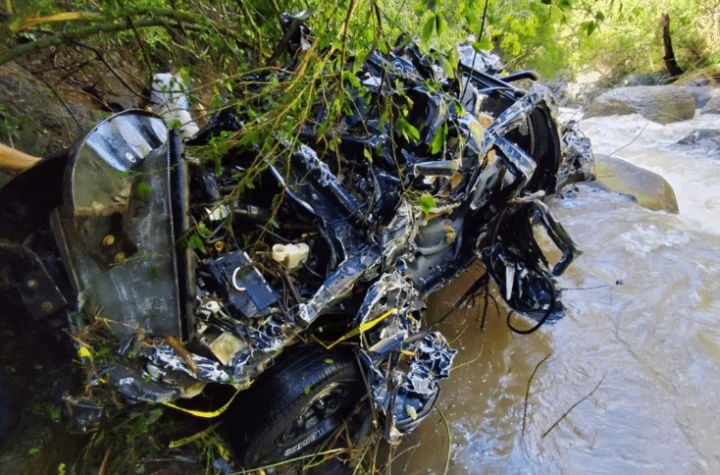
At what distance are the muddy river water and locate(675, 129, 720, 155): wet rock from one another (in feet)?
11.5

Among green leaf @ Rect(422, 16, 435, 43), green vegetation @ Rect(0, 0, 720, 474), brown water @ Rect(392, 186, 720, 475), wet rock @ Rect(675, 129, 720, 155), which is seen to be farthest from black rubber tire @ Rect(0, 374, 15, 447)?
wet rock @ Rect(675, 129, 720, 155)

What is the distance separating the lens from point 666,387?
3900mm

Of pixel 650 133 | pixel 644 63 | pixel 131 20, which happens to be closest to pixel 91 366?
pixel 131 20

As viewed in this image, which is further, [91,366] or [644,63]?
[644,63]

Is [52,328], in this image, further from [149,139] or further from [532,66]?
[532,66]

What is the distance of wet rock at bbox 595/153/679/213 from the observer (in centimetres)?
657

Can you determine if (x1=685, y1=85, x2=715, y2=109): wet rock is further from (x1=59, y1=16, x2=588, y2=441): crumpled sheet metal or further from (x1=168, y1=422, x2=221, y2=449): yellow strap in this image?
(x1=168, y1=422, x2=221, y2=449): yellow strap

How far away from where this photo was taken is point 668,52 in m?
11.6

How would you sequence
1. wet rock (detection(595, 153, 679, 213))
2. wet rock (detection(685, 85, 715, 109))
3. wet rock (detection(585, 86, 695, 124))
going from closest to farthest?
wet rock (detection(595, 153, 679, 213)), wet rock (detection(585, 86, 695, 124)), wet rock (detection(685, 85, 715, 109))

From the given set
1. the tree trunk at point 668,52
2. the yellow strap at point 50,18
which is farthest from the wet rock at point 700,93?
the yellow strap at point 50,18

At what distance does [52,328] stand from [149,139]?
106cm

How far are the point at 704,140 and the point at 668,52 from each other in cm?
434

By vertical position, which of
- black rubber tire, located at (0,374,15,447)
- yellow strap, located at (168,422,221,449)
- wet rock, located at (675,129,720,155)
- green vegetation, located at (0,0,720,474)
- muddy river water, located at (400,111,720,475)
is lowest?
wet rock, located at (675,129,720,155)

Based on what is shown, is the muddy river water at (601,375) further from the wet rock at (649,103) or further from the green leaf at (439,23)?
the wet rock at (649,103)
